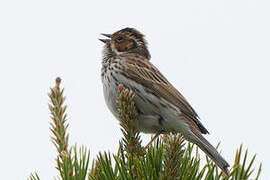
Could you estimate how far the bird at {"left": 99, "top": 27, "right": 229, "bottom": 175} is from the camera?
Result: 4469mm

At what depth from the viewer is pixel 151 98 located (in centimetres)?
464

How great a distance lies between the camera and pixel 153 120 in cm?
447

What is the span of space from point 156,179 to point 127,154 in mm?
331

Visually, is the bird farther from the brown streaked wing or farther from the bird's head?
the bird's head

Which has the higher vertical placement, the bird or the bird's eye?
the bird's eye

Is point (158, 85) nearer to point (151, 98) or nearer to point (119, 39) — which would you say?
point (151, 98)

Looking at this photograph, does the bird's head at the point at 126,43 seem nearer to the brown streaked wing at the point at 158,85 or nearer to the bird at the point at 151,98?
the bird at the point at 151,98

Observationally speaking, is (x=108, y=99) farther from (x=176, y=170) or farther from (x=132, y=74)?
(x=176, y=170)

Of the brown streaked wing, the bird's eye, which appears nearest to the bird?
the brown streaked wing

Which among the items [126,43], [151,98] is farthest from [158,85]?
[126,43]

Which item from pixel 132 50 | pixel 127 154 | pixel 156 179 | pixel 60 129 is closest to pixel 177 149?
pixel 156 179

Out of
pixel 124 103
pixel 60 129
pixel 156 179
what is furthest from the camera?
pixel 124 103

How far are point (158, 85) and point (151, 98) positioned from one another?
44 centimetres

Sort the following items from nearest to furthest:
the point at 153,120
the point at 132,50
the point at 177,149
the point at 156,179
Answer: the point at 177,149
the point at 156,179
the point at 153,120
the point at 132,50
